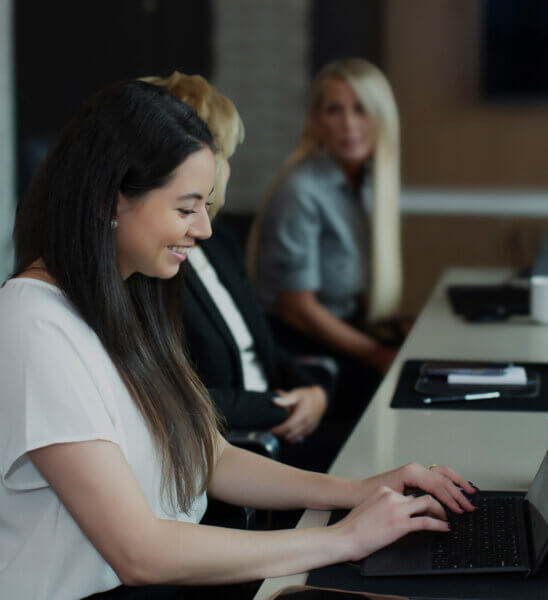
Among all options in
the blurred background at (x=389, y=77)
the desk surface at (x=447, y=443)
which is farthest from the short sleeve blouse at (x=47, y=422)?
the blurred background at (x=389, y=77)

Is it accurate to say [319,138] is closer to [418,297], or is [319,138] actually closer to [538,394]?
[538,394]

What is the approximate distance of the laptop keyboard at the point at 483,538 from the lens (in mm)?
1093

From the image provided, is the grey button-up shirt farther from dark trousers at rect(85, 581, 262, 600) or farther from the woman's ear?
the woman's ear

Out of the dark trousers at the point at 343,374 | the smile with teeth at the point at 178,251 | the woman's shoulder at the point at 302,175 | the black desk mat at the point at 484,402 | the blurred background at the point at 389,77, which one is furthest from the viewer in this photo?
the blurred background at the point at 389,77

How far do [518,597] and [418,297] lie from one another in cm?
386

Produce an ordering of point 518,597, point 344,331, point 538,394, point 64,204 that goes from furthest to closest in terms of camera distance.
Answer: point 344,331 → point 538,394 → point 64,204 → point 518,597

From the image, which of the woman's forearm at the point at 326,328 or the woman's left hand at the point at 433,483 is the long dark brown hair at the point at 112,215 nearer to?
the woman's left hand at the point at 433,483

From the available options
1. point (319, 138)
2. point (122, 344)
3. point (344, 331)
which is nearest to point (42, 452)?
point (122, 344)

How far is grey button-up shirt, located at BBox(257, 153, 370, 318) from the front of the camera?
2.86 metres

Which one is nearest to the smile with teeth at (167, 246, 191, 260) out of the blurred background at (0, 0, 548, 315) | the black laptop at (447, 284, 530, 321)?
the black laptop at (447, 284, 530, 321)

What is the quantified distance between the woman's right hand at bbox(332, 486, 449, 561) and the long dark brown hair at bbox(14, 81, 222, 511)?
26cm

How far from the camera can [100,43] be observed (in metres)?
4.57

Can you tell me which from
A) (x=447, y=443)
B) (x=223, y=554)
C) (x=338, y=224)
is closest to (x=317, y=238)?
(x=338, y=224)

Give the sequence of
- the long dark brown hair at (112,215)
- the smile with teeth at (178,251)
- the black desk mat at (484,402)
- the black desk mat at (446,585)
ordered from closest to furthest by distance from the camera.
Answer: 1. the black desk mat at (446,585)
2. the long dark brown hair at (112,215)
3. the smile with teeth at (178,251)
4. the black desk mat at (484,402)
